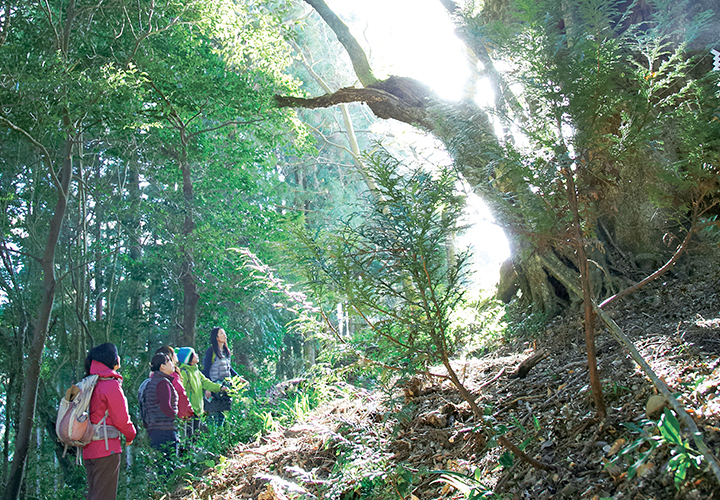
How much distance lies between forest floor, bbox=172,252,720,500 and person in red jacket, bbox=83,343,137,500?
0.70 meters

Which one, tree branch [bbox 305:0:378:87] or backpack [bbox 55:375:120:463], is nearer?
backpack [bbox 55:375:120:463]

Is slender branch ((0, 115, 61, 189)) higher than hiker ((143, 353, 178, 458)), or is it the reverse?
slender branch ((0, 115, 61, 189))

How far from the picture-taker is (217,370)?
7.35m

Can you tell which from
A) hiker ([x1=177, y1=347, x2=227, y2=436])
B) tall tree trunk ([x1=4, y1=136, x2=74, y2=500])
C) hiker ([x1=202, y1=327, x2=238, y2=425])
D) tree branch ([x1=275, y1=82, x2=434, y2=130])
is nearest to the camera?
tall tree trunk ([x1=4, y1=136, x2=74, y2=500])

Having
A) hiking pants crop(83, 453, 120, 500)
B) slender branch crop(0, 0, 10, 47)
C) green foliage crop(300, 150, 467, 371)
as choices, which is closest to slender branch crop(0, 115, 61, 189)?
slender branch crop(0, 0, 10, 47)

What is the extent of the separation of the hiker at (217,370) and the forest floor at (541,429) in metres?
2.36

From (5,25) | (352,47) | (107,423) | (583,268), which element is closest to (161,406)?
(107,423)

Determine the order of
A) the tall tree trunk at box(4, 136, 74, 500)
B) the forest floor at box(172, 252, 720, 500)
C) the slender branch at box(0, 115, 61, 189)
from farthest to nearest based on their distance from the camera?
the tall tree trunk at box(4, 136, 74, 500)
the slender branch at box(0, 115, 61, 189)
the forest floor at box(172, 252, 720, 500)

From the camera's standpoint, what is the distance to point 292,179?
73.3ft

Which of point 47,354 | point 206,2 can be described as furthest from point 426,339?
point 47,354

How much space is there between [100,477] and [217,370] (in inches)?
115

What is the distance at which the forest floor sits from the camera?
6.39 feet

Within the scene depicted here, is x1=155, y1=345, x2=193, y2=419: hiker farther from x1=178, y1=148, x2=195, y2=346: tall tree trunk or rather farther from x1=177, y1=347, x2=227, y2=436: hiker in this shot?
x1=178, y1=148, x2=195, y2=346: tall tree trunk

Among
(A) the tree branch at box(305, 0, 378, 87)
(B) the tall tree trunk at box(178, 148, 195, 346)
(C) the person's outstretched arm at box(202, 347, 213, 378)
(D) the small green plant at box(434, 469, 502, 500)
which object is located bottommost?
(D) the small green plant at box(434, 469, 502, 500)
